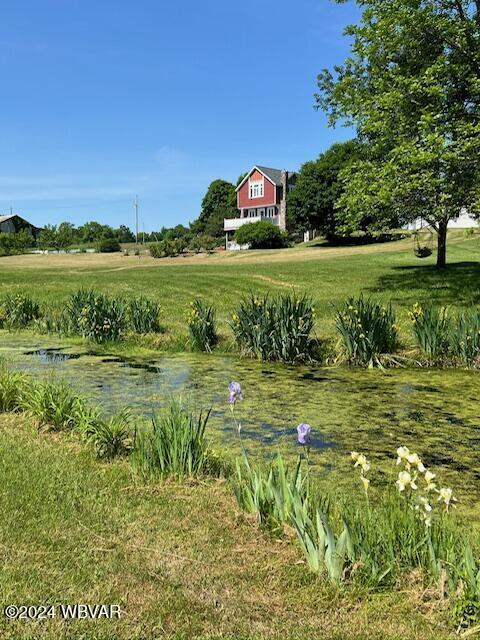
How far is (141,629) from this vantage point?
2982mm

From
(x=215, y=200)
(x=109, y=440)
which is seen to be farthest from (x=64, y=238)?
(x=109, y=440)

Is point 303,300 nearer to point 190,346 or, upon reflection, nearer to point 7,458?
point 190,346

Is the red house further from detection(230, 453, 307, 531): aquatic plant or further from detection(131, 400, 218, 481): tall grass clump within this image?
detection(230, 453, 307, 531): aquatic plant

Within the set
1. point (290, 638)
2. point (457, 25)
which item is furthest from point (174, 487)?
point (457, 25)

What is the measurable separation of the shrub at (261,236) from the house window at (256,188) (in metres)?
13.7

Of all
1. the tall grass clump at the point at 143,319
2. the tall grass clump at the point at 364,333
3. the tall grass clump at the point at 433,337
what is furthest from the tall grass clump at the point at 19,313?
the tall grass clump at the point at 433,337

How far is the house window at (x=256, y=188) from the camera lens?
69500mm

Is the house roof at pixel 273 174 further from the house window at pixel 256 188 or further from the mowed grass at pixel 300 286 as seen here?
the mowed grass at pixel 300 286

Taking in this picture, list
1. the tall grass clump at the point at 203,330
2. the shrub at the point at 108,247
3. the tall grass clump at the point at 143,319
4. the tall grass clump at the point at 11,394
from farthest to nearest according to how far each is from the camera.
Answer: the shrub at the point at 108,247 < the tall grass clump at the point at 143,319 < the tall grass clump at the point at 203,330 < the tall grass clump at the point at 11,394

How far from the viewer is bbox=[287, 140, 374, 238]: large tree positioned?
52.5 m

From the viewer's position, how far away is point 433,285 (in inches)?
813

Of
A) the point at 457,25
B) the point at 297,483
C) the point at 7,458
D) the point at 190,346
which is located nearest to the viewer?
the point at 297,483

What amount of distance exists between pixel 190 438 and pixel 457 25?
16.7 meters

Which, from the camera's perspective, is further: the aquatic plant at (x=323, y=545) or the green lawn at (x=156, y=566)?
the aquatic plant at (x=323, y=545)
